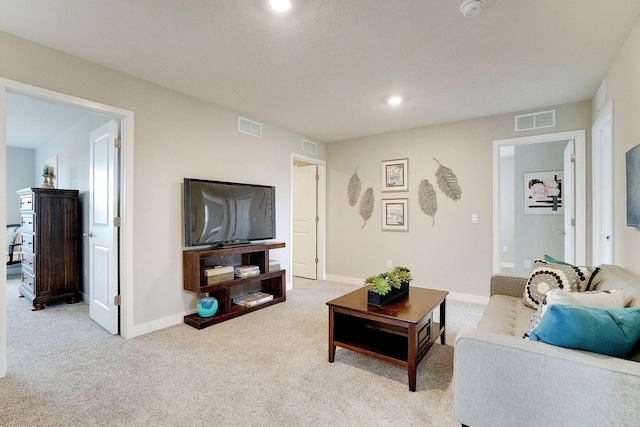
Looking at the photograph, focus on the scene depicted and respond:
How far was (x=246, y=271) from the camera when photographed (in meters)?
3.52

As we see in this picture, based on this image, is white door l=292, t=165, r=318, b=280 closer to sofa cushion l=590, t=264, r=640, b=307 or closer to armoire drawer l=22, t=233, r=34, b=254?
armoire drawer l=22, t=233, r=34, b=254

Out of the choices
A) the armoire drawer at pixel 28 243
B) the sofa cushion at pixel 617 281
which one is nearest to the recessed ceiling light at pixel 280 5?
the sofa cushion at pixel 617 281

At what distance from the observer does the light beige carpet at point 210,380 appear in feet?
5.59

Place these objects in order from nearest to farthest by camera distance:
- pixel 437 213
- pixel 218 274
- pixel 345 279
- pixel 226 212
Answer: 1. pixel 218 274
2. pixel 226 212
3. pixel 437 213
4. pixel 345 279

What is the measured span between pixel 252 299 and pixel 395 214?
7.90 feet

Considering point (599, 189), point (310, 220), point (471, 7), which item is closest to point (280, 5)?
point (471, 7)

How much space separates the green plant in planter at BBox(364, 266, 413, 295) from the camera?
221 cm

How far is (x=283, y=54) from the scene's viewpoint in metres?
2.38

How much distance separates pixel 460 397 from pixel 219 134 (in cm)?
334

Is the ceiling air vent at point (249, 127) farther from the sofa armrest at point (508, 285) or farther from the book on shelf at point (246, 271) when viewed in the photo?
the sofa armrest at point (508, 285)

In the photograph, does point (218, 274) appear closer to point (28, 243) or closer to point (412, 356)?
point (412, 356)

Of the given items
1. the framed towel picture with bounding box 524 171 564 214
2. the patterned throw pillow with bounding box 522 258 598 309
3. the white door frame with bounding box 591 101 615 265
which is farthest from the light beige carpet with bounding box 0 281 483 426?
the framed towel picture with bounding box 524 171 564 214

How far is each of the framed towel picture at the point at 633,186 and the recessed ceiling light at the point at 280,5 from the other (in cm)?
230

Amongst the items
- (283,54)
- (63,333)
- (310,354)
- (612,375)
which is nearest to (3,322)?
(63,333)
